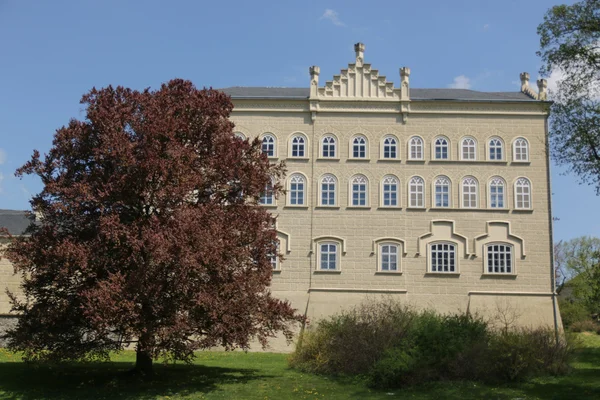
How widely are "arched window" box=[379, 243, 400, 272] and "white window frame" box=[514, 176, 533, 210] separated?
668cm

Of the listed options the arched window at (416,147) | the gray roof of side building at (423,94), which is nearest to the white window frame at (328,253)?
the arched window at (416,147)

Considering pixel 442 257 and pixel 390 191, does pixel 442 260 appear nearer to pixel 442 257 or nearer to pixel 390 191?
pixel 442 257

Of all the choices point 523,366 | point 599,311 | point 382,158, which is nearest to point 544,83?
point 382,158

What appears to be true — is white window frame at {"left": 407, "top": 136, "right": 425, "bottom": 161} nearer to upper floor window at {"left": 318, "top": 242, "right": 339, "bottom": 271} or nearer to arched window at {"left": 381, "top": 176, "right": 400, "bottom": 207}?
arched window at {"left": 381, "top": 176, "right": 400, "bottom": 207}

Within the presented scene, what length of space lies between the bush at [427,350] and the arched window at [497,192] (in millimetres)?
12503

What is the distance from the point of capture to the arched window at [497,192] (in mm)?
32844

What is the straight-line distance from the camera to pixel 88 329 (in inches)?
800

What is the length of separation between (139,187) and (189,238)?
2.56 metres

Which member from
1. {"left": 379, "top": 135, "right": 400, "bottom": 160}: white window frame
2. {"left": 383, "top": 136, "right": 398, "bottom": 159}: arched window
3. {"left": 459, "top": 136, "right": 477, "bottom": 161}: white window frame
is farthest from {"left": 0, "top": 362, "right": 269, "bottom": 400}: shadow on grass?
{"left": 459, "top": 136, "right": 477, "bottom": 161}: white window frame

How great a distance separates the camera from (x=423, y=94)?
116ft

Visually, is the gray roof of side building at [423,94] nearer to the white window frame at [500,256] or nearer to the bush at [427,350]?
the white window frame at [500,256]

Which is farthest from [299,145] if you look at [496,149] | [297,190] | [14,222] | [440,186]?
[14,222]

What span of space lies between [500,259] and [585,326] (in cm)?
1023

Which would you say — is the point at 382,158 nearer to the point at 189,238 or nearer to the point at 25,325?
the point at 189,238
